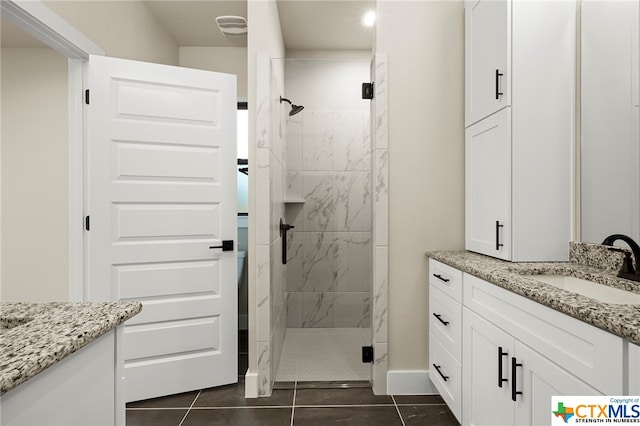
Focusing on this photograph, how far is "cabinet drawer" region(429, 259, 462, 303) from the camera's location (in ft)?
6.18

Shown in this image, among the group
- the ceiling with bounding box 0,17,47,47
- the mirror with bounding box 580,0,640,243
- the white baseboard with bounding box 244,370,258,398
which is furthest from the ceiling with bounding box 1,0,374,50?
the white baseboard with bounding box 244,370,258,398

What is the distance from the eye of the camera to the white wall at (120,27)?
84.6 inches

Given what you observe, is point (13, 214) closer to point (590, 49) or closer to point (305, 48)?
point (305, 48)

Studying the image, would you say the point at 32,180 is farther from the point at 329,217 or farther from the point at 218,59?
the point at 329,217

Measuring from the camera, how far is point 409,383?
7.69ft

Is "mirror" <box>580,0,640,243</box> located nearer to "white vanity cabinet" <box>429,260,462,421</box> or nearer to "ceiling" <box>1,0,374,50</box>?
"white vanity cabinet" <box>429,260,462,421</box>

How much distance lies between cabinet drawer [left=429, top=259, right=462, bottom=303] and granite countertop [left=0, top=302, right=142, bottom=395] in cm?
146

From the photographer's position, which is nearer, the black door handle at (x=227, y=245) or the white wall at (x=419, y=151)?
the white wall at (x=419, y=151)

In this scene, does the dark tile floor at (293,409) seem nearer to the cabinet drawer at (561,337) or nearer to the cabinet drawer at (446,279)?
the cabinet drawer at (446,279)

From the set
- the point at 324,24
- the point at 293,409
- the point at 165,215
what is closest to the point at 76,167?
the point at 165,215

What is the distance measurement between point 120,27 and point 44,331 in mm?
2521

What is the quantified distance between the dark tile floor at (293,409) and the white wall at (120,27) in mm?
2211

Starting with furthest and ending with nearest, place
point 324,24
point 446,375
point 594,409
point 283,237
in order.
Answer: point 324,24
point 283,237
point 446,375
point 594,409

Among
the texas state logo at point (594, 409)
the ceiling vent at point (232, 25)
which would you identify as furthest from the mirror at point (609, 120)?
the ceiling vent at point (232, 25)
